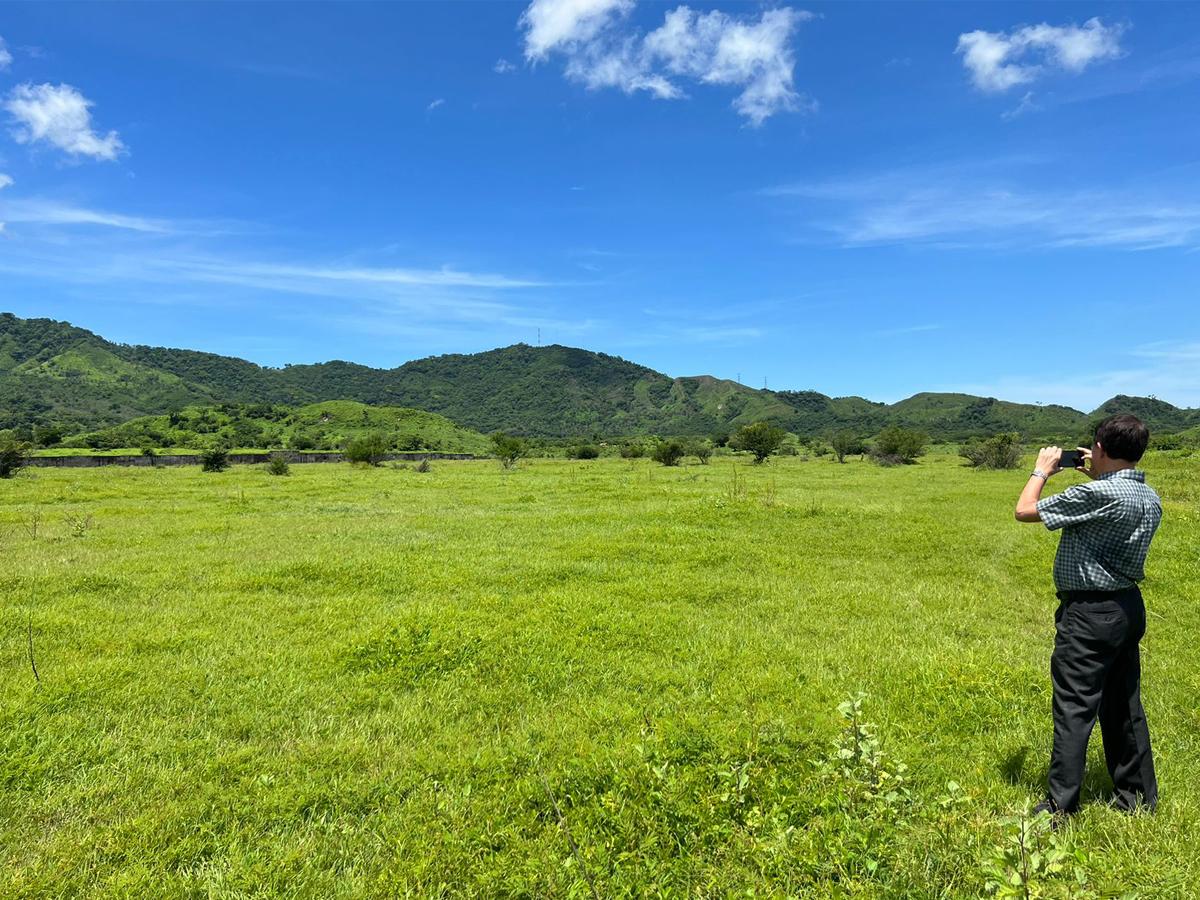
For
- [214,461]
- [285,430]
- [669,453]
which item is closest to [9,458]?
[214,461]

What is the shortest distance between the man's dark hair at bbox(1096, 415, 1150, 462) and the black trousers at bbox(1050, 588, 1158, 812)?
3.61 ft

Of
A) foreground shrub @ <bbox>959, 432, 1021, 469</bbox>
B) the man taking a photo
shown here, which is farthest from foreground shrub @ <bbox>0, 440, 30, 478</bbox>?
foreground shrub @ <bbox>959, 432, 1021, 469</bbox>

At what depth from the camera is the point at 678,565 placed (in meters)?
14.2

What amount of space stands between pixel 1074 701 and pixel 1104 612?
2.49 feet

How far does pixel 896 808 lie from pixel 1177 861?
186 centimetres

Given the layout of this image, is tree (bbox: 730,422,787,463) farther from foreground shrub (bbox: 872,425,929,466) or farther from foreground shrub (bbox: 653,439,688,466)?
foreground shrub (bbox: 872,425,929,466)

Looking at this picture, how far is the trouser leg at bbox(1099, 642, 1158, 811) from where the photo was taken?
488 cm

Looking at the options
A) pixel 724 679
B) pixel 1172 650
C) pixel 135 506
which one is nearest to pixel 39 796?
pixel 724 679

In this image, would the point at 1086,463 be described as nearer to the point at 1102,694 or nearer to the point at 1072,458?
the point at 1072,458

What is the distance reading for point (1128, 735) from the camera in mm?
4938

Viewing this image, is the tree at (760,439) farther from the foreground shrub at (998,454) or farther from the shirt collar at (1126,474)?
the shirt collar at (1126,474)

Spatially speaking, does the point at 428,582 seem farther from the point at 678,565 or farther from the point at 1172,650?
the point at 1172,650

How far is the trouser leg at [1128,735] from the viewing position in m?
4.88

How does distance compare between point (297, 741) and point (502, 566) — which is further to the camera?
point (502, 566)
